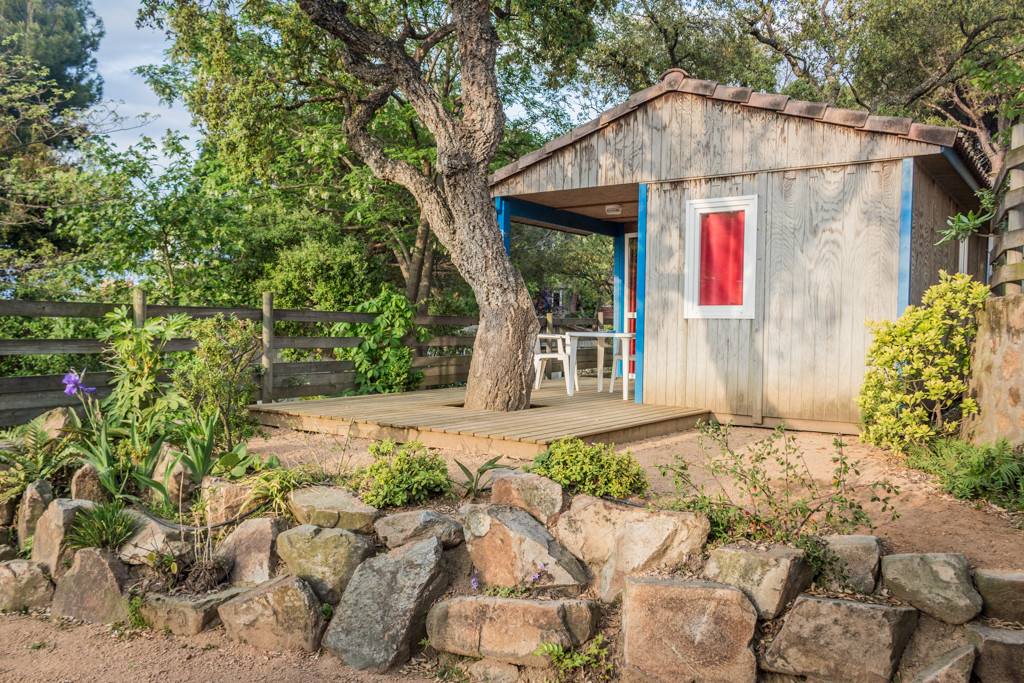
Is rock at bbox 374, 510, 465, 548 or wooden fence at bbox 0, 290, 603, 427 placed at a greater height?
wooden fence at bbox 0, 290, 603, 427

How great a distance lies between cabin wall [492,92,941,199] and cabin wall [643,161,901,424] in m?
0.15

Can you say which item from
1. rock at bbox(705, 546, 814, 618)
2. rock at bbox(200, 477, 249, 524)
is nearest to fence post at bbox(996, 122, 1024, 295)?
rock at bbox(705, 546, 814, 618)

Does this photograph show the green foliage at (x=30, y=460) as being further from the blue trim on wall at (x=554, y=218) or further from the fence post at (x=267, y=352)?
the blue trim on wall at (x=554, y=218)

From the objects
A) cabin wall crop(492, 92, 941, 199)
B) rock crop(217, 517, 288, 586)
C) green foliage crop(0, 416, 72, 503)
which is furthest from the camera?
cabin wall crop(492, 92, 941, 199)

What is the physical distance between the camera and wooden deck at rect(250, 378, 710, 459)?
570 centimetres

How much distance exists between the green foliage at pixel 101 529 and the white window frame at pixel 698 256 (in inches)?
215

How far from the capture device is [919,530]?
143 inches

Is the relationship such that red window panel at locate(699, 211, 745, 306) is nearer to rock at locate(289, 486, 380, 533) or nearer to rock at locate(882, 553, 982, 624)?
rock at locate(882, 553, 982, 624)

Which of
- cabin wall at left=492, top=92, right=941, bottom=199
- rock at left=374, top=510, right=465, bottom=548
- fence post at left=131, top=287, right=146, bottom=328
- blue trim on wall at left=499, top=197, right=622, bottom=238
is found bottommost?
rock at left=374, top=510, right=465, bottom=548

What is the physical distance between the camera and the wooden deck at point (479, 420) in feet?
18.7

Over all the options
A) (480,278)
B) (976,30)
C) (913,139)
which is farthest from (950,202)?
(976,30)

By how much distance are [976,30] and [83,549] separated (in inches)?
714

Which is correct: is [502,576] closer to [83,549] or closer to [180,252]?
[83,549]

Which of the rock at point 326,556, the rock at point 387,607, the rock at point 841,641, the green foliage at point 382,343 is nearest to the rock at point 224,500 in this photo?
the rock at point 326,556
